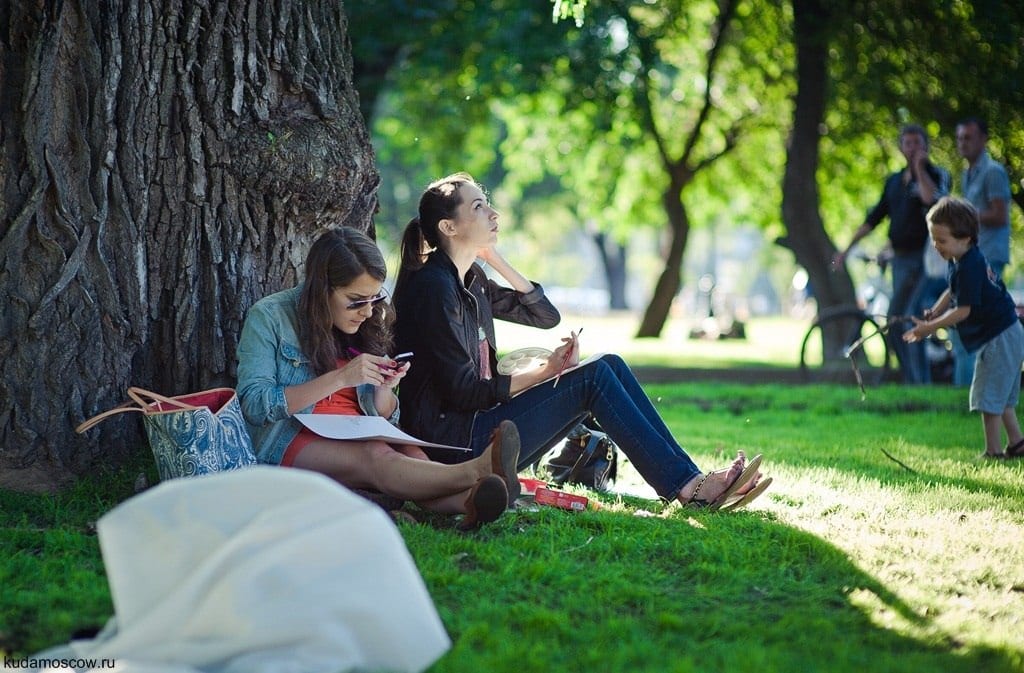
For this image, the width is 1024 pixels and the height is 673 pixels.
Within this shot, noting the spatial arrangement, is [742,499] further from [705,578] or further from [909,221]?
[909,221]

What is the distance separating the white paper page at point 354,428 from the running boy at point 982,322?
12.1 feet

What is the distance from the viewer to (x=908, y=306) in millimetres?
11445

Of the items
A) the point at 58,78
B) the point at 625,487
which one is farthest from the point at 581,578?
the point at 58,78

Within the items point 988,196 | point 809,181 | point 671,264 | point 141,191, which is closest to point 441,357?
point 141,191

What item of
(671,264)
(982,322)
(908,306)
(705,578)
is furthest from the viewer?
(671,264)

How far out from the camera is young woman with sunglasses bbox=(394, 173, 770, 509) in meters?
5.45

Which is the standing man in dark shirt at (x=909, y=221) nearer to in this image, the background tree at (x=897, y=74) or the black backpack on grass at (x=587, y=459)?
the background tree at (x=897, y=74)

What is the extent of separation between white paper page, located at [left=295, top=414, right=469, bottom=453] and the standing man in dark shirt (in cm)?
685

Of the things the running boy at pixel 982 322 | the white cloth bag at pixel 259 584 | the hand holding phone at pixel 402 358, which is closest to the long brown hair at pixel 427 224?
the hand holding phone at pixel 402 358

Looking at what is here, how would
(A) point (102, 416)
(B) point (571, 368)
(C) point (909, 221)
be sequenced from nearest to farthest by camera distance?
(A) point (102, 416) → (B) point (571, 368) → (C) point (909, 221)

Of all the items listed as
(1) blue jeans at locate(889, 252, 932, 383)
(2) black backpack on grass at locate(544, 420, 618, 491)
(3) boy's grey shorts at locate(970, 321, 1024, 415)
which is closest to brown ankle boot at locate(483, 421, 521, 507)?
(2) black backpack on grass at locate(544, 420, 618, 491)

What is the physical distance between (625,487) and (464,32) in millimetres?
12162

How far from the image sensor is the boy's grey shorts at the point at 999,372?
7.42 meters

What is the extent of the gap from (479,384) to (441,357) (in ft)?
0.67
